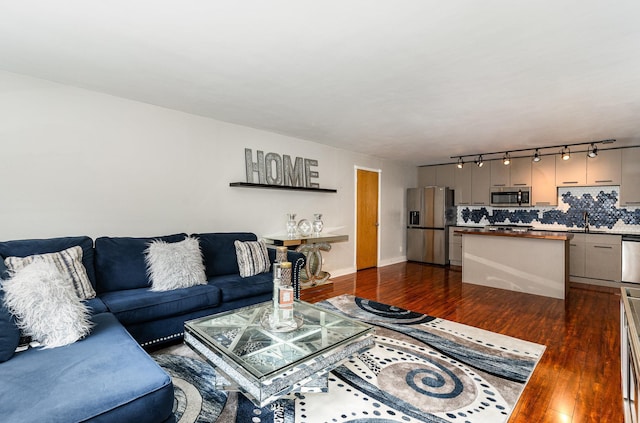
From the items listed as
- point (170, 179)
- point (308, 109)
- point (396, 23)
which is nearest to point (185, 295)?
point (170, 179)

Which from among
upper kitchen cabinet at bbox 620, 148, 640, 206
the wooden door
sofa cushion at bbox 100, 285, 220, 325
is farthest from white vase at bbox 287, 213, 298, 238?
upper kitchen cabinet at bbox 620, 148, 640, 206

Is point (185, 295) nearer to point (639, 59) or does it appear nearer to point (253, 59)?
point (253, 59)

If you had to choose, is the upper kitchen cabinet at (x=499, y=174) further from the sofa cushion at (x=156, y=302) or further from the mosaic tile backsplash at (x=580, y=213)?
the sofa cushion at (x=156, y=302)

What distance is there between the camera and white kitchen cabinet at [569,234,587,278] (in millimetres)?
5402

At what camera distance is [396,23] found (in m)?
1.89

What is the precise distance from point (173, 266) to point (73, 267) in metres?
0.76

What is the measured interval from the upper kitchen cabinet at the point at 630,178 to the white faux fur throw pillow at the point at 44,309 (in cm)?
741

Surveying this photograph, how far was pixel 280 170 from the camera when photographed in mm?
4723

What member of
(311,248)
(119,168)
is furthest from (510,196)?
(119,168)

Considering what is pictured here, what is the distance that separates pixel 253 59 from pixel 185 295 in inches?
82.3

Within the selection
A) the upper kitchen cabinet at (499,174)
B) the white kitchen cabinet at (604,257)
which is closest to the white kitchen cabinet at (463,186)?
the upper kitchen cabinet at (499,174)

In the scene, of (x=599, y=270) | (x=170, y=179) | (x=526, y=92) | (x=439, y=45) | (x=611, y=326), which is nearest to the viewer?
(x=439, y=45)

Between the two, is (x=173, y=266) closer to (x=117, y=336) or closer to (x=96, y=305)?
(x=96, y=305)

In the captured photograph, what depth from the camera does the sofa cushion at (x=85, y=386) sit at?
124 cm
